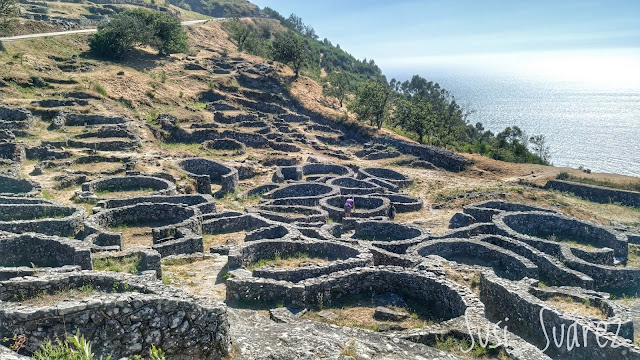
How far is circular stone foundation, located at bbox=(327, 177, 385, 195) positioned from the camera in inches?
1265

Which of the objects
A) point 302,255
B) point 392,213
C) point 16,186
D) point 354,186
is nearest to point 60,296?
point 302,255

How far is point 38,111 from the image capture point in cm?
3825

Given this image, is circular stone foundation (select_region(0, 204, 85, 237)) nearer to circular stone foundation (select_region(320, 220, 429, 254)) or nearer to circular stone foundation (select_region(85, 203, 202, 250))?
circular stone foundation (select_region(85, 203, 202, 250))

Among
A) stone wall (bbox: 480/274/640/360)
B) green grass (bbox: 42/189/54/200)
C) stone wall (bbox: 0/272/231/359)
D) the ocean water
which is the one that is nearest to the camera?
stone wall (bbox: 0/272/231/359)

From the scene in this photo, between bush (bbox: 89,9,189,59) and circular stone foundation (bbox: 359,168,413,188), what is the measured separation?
38.4 meters

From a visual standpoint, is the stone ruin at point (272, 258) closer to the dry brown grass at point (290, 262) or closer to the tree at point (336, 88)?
the dry brown grass at point (290, 262)

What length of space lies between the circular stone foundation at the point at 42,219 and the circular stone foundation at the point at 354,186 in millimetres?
16922

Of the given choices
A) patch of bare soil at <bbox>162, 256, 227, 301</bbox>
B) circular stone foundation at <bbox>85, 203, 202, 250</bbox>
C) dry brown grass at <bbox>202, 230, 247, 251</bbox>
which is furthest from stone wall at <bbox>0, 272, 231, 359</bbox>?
dry brown grass at <bbox>202, 230, 247, 251</bbox>

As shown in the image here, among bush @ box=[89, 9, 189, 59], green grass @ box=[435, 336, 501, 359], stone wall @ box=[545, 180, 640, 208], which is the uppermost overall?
bush @ box=[89, 9, 189, 59]

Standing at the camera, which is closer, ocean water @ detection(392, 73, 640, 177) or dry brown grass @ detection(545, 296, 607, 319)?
dry brown grass @ detection(545, 296, 607, 319)

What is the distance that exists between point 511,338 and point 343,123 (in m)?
48.2

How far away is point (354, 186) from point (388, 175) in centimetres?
636

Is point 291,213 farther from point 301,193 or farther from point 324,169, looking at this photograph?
point 324,169

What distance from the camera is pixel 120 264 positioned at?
16.4 m
